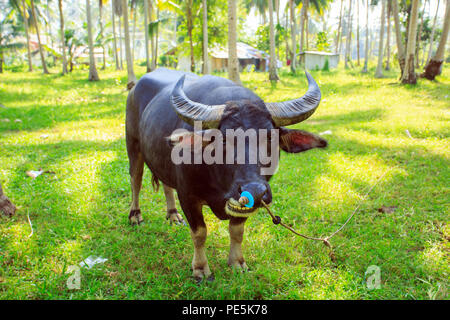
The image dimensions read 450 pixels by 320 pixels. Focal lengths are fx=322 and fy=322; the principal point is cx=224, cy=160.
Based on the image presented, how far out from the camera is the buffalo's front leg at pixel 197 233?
9.60ft

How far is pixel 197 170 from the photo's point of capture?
2.69 m

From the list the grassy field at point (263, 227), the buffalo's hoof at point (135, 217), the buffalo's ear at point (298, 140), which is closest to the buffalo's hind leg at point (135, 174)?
the buffalo's hoof at point (135, 217)

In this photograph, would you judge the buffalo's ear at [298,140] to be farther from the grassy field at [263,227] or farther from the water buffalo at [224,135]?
the grassy field at [263,227]

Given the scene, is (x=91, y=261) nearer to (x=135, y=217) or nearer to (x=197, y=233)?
(x=135, y=217)

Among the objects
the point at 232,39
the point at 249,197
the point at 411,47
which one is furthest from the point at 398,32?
the point at 249,197

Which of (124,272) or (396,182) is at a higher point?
(396,182)

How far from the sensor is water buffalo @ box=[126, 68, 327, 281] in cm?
232

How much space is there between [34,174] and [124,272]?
3.56 metres

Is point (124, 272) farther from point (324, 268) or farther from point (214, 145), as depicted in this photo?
point (324, 268)

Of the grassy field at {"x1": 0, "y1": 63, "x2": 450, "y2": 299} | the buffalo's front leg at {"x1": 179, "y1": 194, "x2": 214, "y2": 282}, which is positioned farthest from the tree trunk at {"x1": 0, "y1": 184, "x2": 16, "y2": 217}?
the buffalo's front leg at {"x1": 179, "y1": 194, "x2": 214, "y2": 282}

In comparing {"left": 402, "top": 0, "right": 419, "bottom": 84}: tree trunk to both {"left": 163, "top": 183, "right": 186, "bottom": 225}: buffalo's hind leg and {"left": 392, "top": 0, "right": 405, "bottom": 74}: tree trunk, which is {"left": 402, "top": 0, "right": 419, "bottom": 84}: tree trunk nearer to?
{"left": 392, "top": 0, "right": 405, "bottom": 74}: tree trunk

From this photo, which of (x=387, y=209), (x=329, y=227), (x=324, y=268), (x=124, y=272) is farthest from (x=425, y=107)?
(x=124, y=272)

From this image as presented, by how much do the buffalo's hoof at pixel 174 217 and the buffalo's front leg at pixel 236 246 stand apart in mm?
1220

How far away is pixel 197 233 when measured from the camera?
305cm
